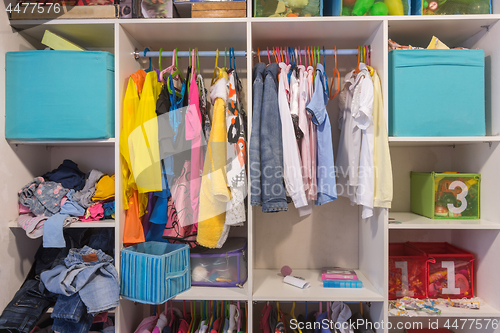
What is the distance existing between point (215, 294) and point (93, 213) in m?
0.81

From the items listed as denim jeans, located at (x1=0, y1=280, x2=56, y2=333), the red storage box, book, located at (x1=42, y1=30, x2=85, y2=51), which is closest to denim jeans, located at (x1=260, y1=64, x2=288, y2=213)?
the red storage box

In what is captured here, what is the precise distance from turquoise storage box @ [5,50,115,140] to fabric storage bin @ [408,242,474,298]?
2.03 meters

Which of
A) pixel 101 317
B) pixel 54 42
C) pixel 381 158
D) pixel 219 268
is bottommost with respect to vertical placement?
pixel 101 317

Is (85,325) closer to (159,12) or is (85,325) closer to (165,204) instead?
(165,204)

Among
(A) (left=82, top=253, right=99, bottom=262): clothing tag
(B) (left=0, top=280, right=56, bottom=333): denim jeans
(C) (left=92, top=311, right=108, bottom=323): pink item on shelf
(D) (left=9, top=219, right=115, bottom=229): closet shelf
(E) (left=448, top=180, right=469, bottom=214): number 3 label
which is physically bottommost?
(C) (left=92, top=311, right=108, bottom=323): pink item on shelf

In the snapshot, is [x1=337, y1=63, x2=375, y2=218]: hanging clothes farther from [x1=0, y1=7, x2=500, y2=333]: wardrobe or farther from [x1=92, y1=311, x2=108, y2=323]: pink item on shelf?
[x1=92, y1=311, x2=108, y2=323]: pink item on shelf

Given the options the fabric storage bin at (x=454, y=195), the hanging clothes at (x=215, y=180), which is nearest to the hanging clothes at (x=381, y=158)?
the fabric storage bin at (x=454, y=195)

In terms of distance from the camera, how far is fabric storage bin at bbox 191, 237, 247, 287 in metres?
1.77

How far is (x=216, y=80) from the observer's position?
1.78 m

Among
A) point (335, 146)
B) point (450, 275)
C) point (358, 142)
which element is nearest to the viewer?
point (358, 142)

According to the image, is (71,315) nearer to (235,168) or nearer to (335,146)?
(235,168)

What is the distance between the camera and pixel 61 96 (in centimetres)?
162

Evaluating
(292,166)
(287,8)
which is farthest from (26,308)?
(287,8)

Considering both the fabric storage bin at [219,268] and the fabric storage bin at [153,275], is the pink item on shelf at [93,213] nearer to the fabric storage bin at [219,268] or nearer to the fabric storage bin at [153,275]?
the fabric storage bin at [153,275]
